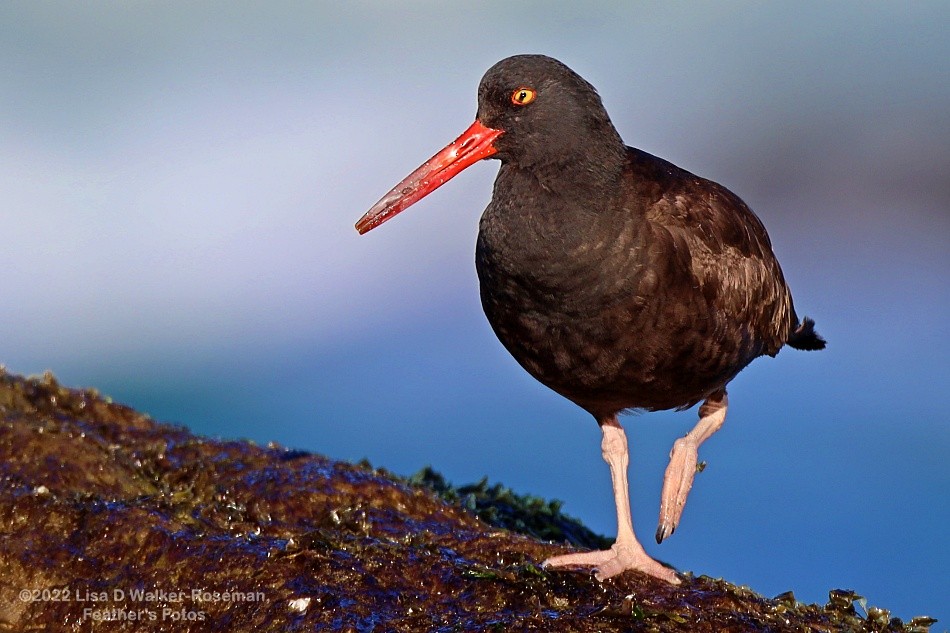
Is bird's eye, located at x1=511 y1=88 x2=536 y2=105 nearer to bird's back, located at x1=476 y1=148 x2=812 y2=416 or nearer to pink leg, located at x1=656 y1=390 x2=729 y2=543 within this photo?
bird's back, located at x1=476 y1=148 x2=812 y2=416

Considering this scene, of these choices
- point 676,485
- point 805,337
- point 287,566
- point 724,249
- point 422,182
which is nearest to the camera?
point 287,566

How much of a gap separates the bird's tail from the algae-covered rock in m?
2.40

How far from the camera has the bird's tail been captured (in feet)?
23.4

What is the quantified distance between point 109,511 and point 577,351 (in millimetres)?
2469

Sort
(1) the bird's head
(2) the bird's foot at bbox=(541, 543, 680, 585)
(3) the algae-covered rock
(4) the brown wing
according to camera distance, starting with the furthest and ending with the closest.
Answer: (4) the brown wing → (1) the bird's head → (2) the bird's foot at bbox=(541, 543, 680, 585) → (3) the algae-covered rock

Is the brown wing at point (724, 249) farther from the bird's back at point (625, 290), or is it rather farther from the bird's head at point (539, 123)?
the bird's head at point (539, 123)

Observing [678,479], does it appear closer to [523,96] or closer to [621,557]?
[621,557]

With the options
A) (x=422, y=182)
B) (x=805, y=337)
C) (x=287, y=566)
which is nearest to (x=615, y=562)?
(x=287, y=566)

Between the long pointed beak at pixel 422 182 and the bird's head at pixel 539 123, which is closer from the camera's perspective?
the bird's head at pixel 539 123

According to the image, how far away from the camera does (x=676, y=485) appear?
6.13 meters

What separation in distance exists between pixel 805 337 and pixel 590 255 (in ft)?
8.77

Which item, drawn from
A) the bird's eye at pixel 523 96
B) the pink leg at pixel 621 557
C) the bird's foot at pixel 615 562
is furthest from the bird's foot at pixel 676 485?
the bird's eye at pixel 523 96

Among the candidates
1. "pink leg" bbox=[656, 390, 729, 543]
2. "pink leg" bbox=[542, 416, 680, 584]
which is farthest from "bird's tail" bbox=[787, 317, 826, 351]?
"pink leg" bbox=[542, 416, 680, 584]

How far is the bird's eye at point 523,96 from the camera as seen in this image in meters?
5.40
